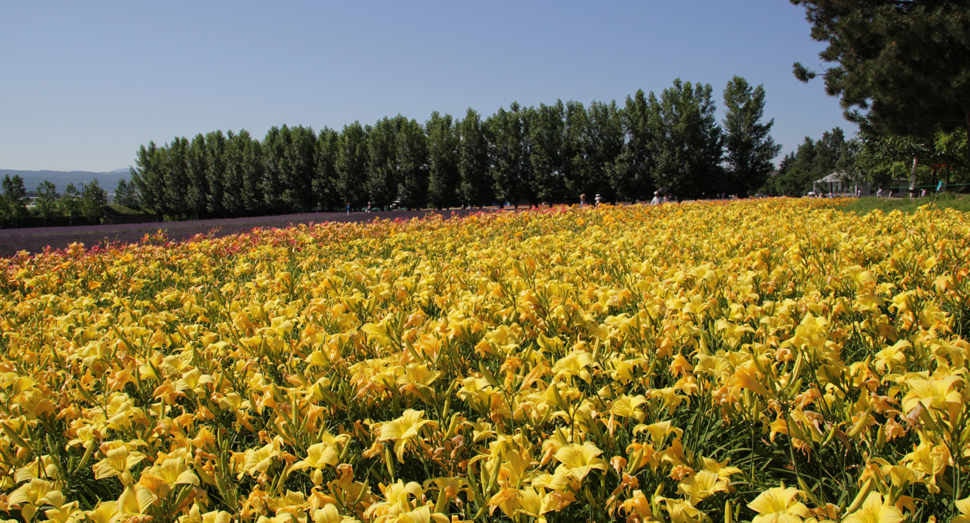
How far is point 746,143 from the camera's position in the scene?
3747 cm

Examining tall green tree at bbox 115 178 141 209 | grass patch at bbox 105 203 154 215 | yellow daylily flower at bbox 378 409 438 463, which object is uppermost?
tall green tree at bbox 115 178 141 209

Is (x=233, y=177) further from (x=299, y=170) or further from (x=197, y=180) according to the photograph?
(x=299, y=170)

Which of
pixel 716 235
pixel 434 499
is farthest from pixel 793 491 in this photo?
pixel 716 235

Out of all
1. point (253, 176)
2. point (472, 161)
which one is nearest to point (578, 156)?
point (472, 161)

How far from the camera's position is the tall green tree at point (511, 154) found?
3769cm

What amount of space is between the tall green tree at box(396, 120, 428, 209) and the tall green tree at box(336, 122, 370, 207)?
3894 millimetres

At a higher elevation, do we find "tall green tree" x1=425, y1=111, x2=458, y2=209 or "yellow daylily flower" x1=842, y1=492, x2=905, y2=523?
"tall green tree" x1=425, y1=111, x2=458, y2=209

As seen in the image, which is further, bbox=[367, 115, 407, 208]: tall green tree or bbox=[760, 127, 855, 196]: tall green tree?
bbox=[760, 127, 855, 196]: tall green tree

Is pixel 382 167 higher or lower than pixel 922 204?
higher

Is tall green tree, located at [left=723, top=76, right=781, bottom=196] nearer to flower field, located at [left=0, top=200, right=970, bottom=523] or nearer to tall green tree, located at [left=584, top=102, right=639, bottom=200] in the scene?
tall green tree, located at [left=584, top=102, right=639, bottom=200]

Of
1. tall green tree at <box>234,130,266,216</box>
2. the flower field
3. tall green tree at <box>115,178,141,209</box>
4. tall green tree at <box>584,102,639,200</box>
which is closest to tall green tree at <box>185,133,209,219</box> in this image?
tall green tree at <box>234,130,266,216</box>

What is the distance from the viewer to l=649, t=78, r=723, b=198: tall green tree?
34531mm

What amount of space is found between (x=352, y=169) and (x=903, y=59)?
124ft

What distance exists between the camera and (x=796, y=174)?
96.3m
